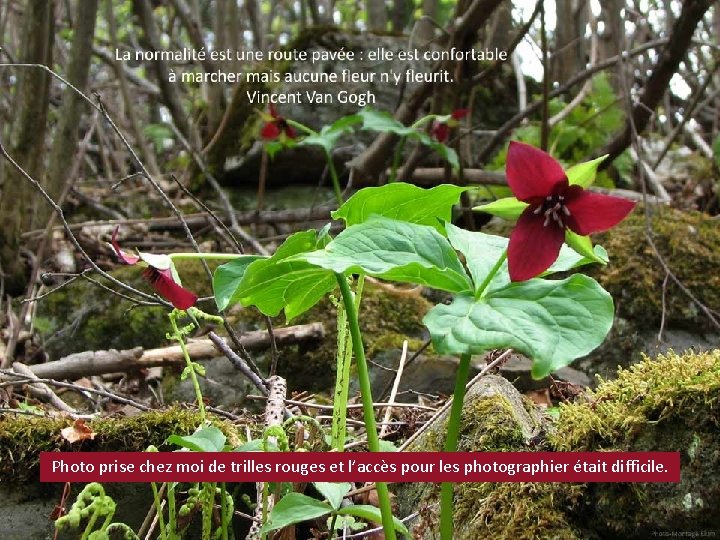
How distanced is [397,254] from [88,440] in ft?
3.11

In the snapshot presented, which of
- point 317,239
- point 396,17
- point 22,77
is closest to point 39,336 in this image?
point 22,77

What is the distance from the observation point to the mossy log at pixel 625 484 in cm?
121

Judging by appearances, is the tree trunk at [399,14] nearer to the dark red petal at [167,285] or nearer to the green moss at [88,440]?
the green moss at [88,440]

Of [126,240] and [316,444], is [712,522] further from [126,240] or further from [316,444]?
[126,240]

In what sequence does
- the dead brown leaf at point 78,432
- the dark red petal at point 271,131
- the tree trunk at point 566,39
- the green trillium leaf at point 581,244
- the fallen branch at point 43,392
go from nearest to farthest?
1. the green trillium leaf at point 581,244
2. the dead brown leaf at point 78,432
3. the fallen branch at point 43,392
4. the dark red petal at point 271,131
5. the tree trunk at point 566,39

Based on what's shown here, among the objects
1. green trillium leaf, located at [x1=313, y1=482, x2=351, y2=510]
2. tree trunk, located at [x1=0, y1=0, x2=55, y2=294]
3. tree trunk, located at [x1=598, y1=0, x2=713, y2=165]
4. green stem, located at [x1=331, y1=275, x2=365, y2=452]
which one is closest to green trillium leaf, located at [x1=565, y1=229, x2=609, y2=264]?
green stem, located at [x1=331, y1=275, x2=365, y2=452]

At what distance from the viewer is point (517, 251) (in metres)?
0.99

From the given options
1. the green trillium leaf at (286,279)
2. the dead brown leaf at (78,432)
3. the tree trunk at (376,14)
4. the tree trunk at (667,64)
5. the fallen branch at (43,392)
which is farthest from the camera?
the tree trunk at (376,14)

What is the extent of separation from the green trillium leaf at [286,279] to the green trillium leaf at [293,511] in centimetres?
34

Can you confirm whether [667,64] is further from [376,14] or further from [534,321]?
[376,14]

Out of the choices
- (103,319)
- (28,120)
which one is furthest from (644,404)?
(28,120)
